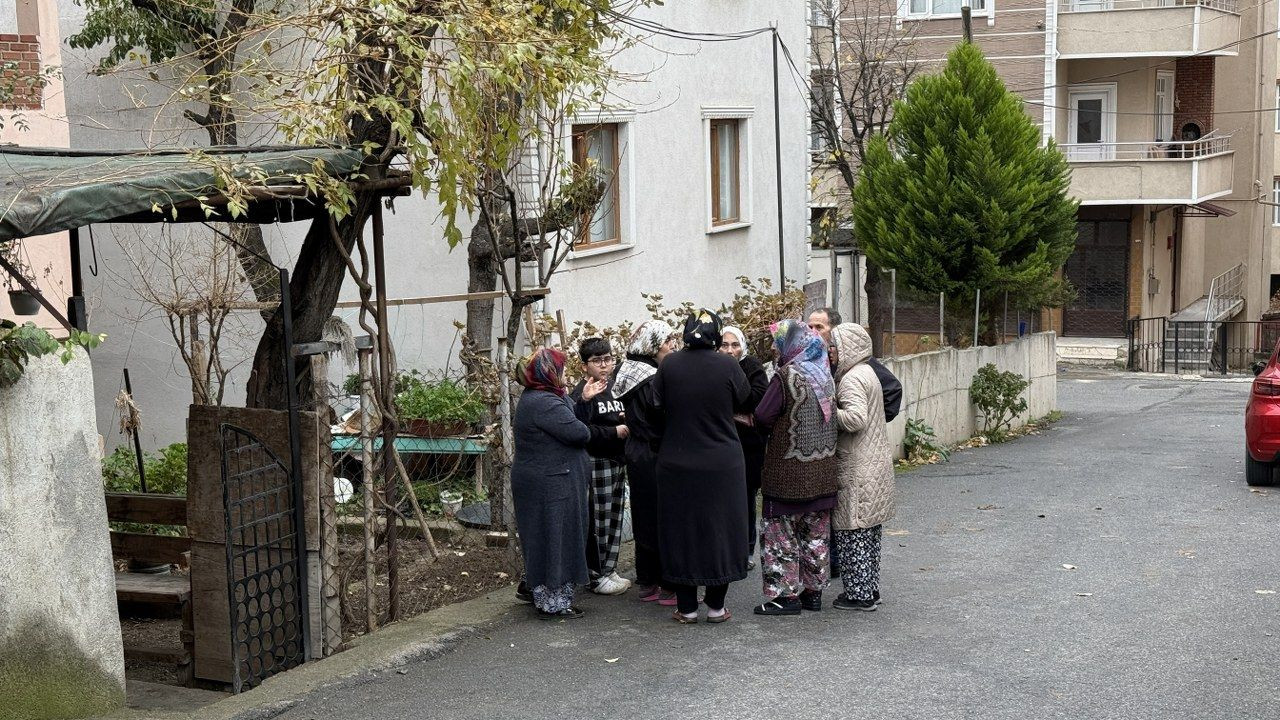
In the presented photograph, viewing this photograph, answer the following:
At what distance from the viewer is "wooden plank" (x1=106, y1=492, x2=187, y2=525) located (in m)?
7.93

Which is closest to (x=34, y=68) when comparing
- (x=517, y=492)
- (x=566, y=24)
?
(x=566, y=24)

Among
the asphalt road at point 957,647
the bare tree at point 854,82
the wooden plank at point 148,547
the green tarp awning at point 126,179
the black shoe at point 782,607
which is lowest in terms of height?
the asphalt road at point 957,647

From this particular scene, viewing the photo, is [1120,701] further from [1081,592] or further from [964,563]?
[964,563]

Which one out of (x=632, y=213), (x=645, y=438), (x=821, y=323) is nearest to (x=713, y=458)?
(x=645, y=438)

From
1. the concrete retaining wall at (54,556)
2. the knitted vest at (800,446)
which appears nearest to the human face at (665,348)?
the knitted vest at (800,446)

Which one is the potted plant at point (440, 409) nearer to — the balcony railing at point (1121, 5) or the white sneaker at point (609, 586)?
the white sneaker at point (609, 586)

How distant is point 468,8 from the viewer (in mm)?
7680

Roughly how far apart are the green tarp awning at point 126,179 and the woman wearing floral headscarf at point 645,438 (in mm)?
1929

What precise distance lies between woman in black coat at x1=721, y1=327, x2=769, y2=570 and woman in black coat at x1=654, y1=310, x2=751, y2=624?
7.9 inches

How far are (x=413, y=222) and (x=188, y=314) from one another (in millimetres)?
3199

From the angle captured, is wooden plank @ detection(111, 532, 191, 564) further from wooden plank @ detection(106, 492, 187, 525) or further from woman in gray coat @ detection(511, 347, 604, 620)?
woman in gray coat @ detection(511, 347, 604, 620)

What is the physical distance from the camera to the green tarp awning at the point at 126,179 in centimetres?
562

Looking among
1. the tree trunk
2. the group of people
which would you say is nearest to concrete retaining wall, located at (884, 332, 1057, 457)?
the group of people

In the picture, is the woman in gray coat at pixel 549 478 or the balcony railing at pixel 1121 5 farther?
the balcony railing at pixel 1121 5
